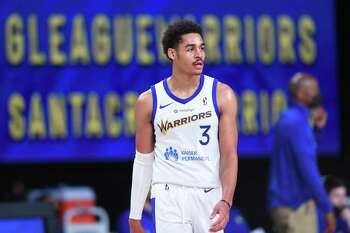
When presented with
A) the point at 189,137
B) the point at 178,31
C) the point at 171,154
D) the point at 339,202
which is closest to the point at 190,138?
the point at 189,137

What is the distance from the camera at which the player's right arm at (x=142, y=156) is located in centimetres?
541

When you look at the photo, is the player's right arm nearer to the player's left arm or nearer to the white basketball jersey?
the white basketball jersey

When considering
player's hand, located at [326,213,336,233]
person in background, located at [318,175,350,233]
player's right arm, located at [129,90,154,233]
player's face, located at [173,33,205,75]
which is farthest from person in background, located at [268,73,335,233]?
player's face, located at [173,33,205,75]

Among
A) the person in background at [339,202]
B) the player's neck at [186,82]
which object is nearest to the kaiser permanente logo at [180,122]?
the player's neck at [186,82]

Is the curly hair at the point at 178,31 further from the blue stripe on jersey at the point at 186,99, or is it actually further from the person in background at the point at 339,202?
the person in background at the point at 339,202

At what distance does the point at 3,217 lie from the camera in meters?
7.13

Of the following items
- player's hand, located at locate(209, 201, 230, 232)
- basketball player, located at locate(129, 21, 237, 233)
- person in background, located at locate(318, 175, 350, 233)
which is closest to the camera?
player's hand, located at locate(209, 201, 230, 232)

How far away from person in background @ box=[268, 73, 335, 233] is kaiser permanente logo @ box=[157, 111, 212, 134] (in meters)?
2.03

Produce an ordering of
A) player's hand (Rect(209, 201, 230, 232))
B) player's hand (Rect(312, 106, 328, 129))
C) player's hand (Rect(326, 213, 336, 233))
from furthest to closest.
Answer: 1. player's hand (Rect(312, 106, 328, 129))
2. player's hand (Rect(326, 213, 336, 233))
3. player's hand (Rect(209, 201, 230, 232))

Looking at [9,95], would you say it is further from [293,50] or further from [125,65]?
[293,50]

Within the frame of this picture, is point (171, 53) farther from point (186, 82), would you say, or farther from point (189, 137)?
point (189, 137)

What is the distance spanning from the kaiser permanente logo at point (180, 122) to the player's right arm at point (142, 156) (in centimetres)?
8

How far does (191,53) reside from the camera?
534cm

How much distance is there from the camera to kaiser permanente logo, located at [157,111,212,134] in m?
5.33
